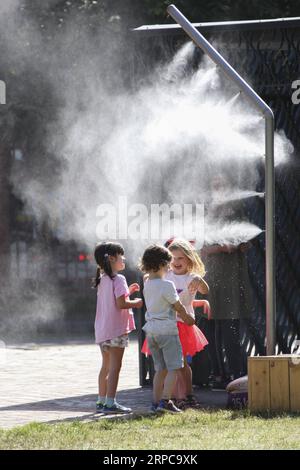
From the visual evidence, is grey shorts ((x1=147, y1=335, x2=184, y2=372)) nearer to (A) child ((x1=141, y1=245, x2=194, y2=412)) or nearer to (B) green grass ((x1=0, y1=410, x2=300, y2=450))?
(A) child ((x1=141, y1=245, x2=194, y2=412))

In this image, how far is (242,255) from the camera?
10359 mm

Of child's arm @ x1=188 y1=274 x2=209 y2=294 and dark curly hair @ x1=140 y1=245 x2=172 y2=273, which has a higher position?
dark curly hair @ x1=140 y1=245 x2=172 y2=273

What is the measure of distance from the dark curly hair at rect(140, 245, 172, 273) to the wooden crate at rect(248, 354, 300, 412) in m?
0.95

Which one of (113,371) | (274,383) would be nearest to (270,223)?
(274,383)

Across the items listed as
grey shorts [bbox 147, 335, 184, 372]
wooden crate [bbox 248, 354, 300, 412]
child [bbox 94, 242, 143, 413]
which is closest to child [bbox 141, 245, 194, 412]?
grey shorts [bbox 147, 335, 184, 372]

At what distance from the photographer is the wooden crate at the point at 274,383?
28.3ft

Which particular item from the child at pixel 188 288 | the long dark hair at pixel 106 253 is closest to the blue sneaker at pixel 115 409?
the child at pixel 188 288

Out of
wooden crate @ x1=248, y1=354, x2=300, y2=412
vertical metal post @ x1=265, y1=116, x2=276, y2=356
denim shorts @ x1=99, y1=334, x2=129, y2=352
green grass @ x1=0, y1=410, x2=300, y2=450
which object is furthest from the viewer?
denim shorts @ x1=99, y1=334, x2=129, y2=352

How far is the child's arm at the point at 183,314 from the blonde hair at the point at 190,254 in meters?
0.51

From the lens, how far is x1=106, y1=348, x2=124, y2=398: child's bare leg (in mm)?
9219

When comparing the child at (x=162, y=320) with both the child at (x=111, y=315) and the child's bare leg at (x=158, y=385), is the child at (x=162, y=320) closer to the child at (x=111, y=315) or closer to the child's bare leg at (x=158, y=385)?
the child's bare leg at (x=158, y=385)

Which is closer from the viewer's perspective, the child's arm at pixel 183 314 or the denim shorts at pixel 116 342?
the child's arm at pixel 183 314
